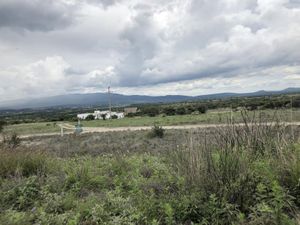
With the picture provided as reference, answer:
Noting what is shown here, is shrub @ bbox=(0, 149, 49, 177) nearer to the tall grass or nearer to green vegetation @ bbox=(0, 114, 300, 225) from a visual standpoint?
green vegetation @ bbox=(0, 114, 300, 225)

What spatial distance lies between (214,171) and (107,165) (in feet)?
11.4

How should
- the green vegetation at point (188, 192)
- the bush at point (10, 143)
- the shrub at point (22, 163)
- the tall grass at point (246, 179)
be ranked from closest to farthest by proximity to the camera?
the tall grass at point (246, 179) → the green vegetation at point (188, 192) → the shrub at point (22, 163) → the bush at point (10, 143)

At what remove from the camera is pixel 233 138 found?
5609 mm

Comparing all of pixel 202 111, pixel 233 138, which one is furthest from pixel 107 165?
pixel 202 111

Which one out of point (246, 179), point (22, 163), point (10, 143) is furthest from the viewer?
point (10, 143)

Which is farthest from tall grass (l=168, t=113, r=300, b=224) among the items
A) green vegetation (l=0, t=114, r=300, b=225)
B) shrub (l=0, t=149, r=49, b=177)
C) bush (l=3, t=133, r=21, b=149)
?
bush (l=3, t=133, r=21, b=149)

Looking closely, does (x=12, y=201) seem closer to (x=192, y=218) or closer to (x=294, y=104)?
(x=192, y=218)

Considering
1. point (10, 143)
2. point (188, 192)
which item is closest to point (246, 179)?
point (188, 192)

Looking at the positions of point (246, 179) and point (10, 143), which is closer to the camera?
point (246, 179)

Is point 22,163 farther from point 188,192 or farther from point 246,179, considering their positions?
point 246,179

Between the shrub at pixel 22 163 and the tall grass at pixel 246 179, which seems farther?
the shrub at pixel 22 163

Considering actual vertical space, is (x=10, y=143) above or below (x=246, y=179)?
below

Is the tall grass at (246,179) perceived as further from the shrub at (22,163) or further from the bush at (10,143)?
the bush at (10,143)

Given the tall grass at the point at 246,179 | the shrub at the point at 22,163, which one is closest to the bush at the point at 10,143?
the shrub at the point at 22,163
